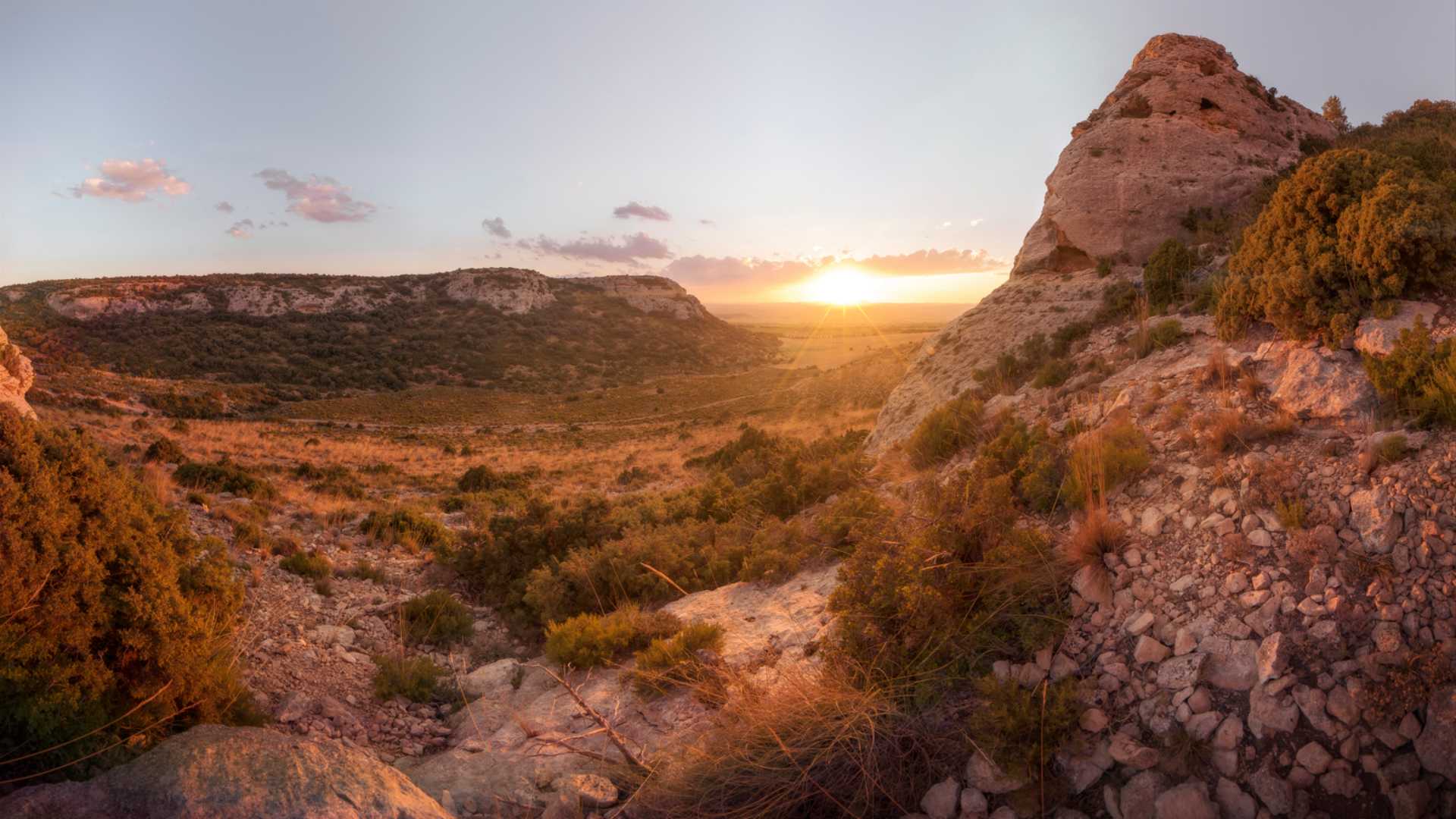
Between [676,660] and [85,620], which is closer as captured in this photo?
[85,620]

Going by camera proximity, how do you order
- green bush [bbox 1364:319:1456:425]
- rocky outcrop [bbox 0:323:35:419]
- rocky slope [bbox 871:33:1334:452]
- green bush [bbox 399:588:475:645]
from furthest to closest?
rocky slope [bbox 871:33:1334:452], rocky outcrop [bbox 0:323:35:419], green bush [bbox 399:588:475:645], green bush [bbox 1364:319:1456:425]

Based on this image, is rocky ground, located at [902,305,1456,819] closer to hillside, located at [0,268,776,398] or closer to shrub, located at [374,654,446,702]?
shrub, located at [374,654,446,702]

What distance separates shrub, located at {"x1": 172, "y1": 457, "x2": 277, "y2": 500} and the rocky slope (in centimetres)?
1131

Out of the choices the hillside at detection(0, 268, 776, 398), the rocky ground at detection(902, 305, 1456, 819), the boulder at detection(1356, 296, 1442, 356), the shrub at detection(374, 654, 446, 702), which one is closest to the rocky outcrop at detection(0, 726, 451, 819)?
the shrub at detection(374, 654, 446, 702)

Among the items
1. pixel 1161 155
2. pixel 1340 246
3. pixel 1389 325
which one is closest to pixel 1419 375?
pixel 1389 325

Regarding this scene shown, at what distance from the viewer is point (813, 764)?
11.0 ft

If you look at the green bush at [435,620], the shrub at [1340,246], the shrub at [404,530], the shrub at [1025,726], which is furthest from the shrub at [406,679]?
the shrub at [1340,246]

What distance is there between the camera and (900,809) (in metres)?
3.31

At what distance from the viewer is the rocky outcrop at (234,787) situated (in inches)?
110

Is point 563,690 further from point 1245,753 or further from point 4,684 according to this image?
point 1245,753

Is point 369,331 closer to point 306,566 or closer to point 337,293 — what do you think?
point 337,293

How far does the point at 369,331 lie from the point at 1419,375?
72.7 m

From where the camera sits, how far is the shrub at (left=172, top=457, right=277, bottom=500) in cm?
1217

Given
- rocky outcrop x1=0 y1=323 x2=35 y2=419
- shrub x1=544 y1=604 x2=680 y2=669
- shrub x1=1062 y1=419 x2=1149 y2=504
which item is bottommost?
shrub x1=544 y1=604 x2=680 y2=669
